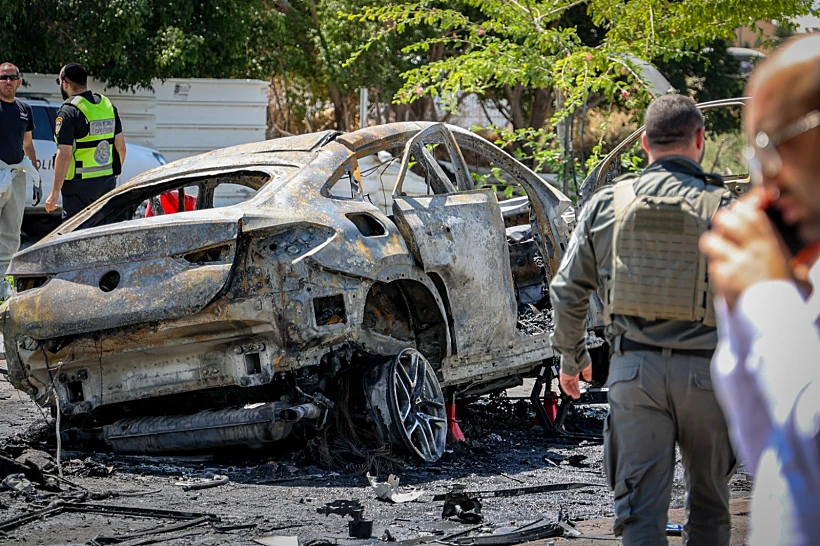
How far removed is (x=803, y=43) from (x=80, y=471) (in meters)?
5.15

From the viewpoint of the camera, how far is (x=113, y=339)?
6.28 meters

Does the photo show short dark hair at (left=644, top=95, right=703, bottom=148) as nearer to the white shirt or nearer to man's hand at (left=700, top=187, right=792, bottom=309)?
man's hand at (left=700, top=187, right=792, bottom=309)

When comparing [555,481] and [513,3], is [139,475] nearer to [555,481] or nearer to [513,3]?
[555,481]

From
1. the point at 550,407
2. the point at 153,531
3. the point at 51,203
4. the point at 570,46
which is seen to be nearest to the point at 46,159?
the point at 51,203

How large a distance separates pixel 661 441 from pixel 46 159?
12.2 meters

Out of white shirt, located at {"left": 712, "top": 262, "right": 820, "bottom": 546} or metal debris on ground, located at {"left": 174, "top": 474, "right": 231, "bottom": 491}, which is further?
metal debris on ground, located at {"left": 174, "top": 474, "right": 231, "bottom": 491}

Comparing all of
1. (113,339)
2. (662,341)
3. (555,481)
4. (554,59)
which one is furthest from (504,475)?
(554,59)

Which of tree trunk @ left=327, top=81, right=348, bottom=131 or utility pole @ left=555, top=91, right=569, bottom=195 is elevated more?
tree trunk @ left=327, top=81, right=348, bottom=131

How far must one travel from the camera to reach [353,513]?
17.1 ft

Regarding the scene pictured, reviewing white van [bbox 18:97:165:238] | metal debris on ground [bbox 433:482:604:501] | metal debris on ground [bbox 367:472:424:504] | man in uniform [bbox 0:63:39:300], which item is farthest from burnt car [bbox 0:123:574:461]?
white van [bbox 18:97:165:238]

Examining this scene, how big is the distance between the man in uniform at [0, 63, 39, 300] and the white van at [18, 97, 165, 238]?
10.6 feet

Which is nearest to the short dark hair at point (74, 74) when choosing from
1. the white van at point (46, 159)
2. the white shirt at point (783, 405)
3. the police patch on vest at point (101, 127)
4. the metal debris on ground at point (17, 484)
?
the police patch on vest at point (101, 127)

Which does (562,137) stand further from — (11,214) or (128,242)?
(128,242)

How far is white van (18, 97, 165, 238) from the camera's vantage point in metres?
14.8
